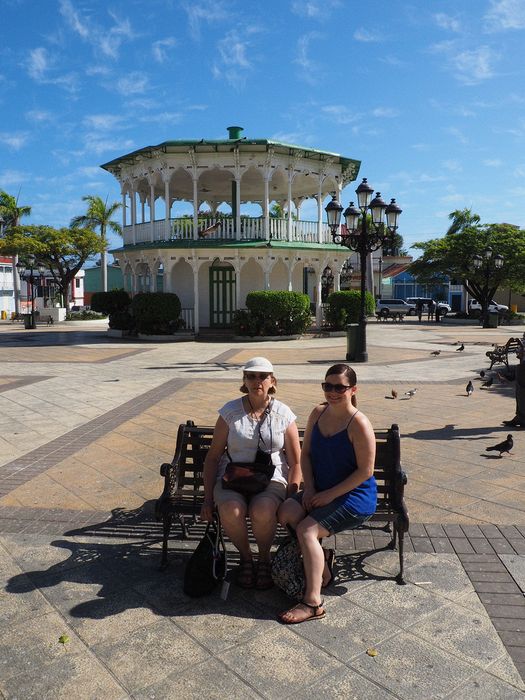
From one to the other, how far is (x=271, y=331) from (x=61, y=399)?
1298 centimetres

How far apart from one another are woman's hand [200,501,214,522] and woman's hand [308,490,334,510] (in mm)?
694

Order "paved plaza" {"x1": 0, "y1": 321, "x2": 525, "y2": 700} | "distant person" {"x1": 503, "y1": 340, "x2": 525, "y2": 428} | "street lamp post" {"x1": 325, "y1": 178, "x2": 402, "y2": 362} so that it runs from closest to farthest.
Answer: "paved plaza" {"x1": 0, "y1": 321, "x2": 525, "y2": 700}
"distant person" {"x1": 503, "y1": 340, "x2": 525, "y2": 428}
"street lamp post" {"x1": 325, "y1": 178, "x2": 402, "y2": 362}

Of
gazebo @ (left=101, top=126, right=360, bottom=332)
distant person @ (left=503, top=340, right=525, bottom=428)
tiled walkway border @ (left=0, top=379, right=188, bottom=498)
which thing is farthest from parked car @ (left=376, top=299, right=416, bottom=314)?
distant person @ (left=503, top=340, right=525, bottom=428)

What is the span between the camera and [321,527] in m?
3.59

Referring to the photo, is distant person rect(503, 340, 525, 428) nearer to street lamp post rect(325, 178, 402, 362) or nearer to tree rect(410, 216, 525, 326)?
street lamp post rect(325, 178, 402, 362)

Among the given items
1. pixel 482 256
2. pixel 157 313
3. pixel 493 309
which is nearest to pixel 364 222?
pixel 157 313

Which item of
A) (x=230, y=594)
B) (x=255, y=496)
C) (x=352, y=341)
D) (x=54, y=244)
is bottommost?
(x=230, y=594)

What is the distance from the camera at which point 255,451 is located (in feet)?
13.1

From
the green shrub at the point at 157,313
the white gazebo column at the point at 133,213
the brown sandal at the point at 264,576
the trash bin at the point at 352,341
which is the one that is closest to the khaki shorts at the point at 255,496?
the brown sandal at the point at 264,576

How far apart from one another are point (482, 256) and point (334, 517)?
34.2 m

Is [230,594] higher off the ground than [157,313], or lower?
lower

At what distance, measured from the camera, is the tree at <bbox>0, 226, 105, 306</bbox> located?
112 ft

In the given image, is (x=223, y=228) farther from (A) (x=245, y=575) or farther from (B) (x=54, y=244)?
(A) (x=245, y=575)

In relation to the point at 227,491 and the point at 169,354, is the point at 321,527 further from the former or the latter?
the point at 169,354
